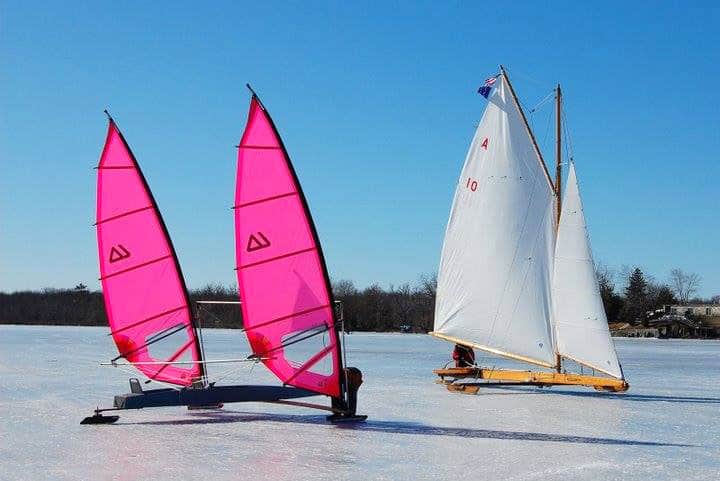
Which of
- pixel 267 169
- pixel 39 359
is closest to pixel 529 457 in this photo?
pixel 267 169

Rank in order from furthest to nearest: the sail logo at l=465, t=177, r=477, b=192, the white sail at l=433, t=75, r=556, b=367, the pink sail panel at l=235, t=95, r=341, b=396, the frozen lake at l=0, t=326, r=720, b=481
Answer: the sail logo at l=465, t=177, r=477, b=192
the white sail at l=433, t=75, r=556, b=367
the pink sail panel at l=235, t=95, r=341, b=396
the frozen lake at l=0, t=326, r=720, b=481

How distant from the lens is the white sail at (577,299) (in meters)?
17.0

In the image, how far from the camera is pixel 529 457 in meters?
10.1

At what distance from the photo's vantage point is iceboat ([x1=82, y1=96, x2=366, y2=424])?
1231cm

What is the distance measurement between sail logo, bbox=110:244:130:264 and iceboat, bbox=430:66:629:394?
289 inches

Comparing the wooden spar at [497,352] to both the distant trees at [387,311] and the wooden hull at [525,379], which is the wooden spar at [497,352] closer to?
the wooden hull at [525,379]

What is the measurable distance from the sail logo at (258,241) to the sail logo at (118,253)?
2.00 m

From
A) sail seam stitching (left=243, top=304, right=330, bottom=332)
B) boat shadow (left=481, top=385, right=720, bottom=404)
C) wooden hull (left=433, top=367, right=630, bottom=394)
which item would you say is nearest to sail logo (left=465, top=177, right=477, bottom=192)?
wooden hull (left=433, top=367, right=630, bottom=394)

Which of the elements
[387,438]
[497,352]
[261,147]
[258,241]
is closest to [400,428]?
[387,438]

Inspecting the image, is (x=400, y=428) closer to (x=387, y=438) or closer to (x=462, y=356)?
(x=387, y=438)

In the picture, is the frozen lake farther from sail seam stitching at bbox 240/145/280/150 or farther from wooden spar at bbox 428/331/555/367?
sail seam stitching at bbox 240/145/280/150

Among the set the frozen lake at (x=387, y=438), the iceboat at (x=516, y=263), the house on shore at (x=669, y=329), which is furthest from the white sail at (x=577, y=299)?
the house on shore at (x=669, y=329)

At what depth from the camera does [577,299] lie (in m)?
17.2

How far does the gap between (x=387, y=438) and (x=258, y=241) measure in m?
3.08
